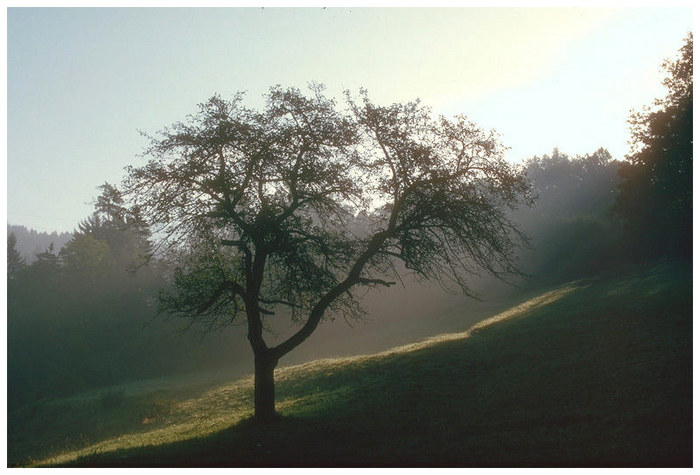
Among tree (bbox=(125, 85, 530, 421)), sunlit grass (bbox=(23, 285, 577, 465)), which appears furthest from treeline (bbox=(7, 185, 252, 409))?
tree (bbox=(125, 85, 530, 421))

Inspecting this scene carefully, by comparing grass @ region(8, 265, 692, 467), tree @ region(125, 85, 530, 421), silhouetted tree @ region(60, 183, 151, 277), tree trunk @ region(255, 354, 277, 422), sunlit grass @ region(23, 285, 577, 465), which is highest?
silhouetted tree @ region(60, 183, 151, 277)

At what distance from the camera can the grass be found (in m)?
12.6

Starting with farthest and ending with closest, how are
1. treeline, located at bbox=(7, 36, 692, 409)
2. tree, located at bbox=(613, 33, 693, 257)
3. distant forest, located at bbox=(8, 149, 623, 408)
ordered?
distant forest, located at bbox=(8, 149, 623, 408) → treeline, located at bbox=(7, 36, 692, 409) → tree, located at bbox=(613, 33, 693, 257)

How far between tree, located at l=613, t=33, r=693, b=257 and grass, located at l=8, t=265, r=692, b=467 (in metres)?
11.8

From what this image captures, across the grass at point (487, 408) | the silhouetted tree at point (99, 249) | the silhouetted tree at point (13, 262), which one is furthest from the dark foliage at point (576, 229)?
the silhouetted tree at point (13, 262)

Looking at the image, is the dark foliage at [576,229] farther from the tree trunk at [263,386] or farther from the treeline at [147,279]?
the tree trunk at [263,386]

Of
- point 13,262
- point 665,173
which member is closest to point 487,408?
point 665,173

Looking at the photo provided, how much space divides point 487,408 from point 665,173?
33917mm

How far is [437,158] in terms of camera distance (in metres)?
17.8

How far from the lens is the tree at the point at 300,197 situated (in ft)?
55.6

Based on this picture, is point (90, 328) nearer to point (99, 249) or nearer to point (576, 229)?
point (99, 249)

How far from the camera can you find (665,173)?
40.6 meters

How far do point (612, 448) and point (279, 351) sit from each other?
10825mm

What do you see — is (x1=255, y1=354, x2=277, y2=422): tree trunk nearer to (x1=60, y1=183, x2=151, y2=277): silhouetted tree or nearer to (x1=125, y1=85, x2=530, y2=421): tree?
(x1=125, y1=85, x2=530, y2=421): tree
